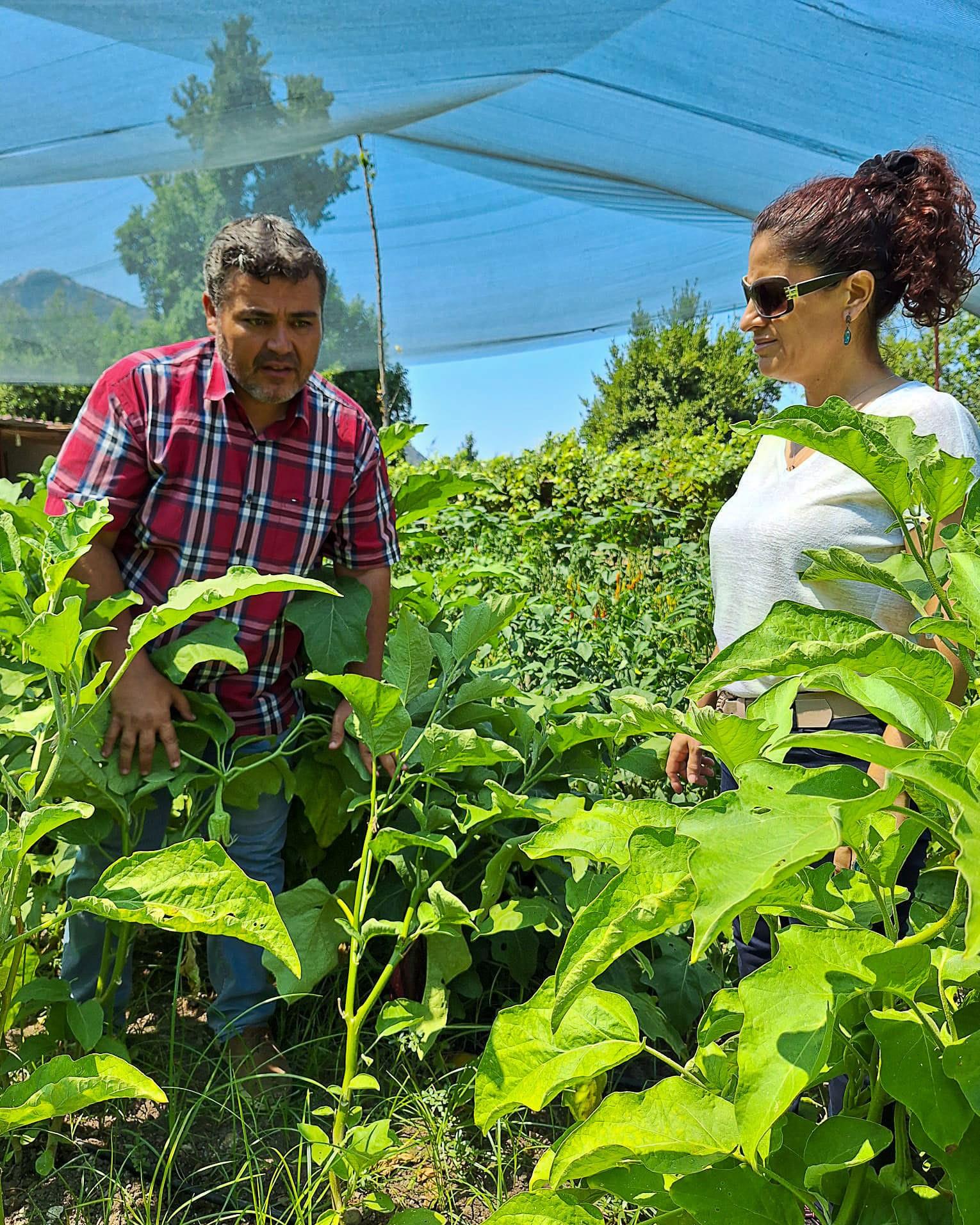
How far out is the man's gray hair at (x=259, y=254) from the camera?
5.96 ft

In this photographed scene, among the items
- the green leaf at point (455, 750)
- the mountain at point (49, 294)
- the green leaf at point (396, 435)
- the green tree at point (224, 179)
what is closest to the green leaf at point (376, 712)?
the green leaf at point (455, 750)

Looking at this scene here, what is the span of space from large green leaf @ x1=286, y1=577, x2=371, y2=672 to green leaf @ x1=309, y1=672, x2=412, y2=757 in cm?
34

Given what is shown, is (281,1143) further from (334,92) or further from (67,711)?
(334,92)

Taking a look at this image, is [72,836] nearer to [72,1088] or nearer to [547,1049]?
[72,1088]

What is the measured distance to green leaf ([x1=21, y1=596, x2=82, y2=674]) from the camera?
1.19m

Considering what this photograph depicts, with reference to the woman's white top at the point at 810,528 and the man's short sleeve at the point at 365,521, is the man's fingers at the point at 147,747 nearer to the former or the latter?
the man's short sleeve at the point at 365,521

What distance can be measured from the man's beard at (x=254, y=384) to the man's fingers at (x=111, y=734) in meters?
0.65

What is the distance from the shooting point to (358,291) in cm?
705

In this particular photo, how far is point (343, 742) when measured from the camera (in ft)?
6.08

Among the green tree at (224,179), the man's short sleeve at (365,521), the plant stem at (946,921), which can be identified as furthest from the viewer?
the green tree at (224,179)

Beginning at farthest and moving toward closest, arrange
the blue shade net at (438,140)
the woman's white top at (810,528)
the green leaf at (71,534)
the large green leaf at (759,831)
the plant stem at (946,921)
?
the blue shade net at (438,140) < the woman's white top at (810,528) < the green leaf at (71,534) < the plant stem at (946,921) < the large green leaf at (759,831)

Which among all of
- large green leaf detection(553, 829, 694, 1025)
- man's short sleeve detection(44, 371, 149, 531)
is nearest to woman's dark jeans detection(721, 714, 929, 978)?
large green leaf detection(553, 829, 694, 1025)

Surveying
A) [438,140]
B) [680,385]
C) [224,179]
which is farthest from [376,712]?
[680,385]

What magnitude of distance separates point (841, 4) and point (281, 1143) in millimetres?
3824
